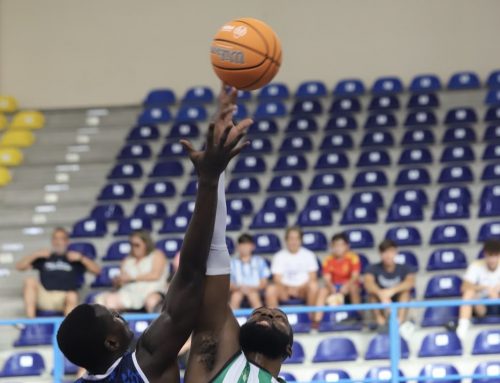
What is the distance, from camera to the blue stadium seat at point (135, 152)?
1410 centimetres

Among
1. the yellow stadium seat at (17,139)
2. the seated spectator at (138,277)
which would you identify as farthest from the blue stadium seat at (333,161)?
the yellow stadium seat at (17,139)

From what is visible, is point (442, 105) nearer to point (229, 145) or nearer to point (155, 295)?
point (155, 295)

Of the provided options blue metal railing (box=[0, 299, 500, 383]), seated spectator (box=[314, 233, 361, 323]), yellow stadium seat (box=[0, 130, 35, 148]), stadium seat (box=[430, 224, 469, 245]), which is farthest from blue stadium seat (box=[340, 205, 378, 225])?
yellow stadium seat (box=[0, 130, 35, 148])

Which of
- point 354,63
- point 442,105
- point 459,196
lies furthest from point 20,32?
point 459,196

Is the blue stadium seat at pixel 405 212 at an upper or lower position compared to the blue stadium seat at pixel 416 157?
lower

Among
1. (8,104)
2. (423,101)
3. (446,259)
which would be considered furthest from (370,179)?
(8,104)

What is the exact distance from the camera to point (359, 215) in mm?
11836

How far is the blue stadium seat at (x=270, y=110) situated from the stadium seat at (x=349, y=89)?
74 centimetres

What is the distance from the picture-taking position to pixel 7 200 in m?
13.8

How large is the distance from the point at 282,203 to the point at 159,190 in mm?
1645

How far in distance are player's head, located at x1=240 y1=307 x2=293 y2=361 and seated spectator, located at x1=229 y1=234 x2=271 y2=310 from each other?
661 centimetres

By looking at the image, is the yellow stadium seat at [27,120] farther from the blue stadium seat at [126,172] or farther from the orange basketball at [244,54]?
the orange basketball at [244,54]

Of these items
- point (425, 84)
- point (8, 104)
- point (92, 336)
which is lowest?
point (8, 104)

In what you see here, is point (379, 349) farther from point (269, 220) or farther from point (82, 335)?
point (82, 335)
